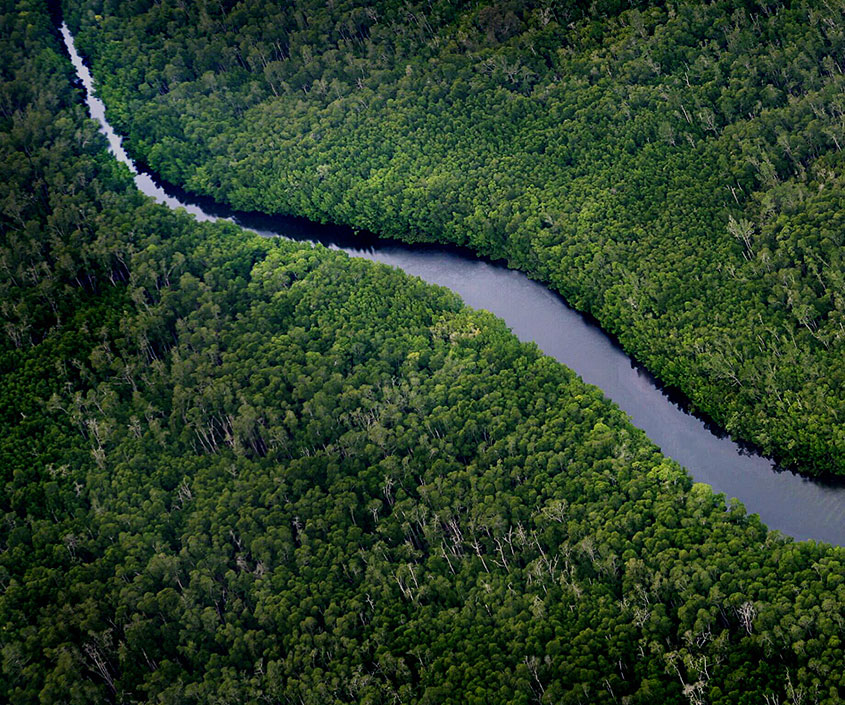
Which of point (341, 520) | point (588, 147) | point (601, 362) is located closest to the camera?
point (341, 520)

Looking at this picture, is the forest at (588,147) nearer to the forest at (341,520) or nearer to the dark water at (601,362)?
the dark water at (601,362)

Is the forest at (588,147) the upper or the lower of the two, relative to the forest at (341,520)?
upper

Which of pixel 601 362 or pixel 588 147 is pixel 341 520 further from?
pixel 588 147

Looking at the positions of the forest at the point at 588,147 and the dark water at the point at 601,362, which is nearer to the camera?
the dark water at the point at 601,362

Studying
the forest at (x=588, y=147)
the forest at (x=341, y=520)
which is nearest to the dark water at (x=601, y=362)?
the forest at (x=588, y=147)

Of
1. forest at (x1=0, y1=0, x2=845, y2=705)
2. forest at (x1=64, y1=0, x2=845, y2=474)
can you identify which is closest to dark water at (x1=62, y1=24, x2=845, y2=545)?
forest at (x1=64, y1=0, x2=845, y2=474)

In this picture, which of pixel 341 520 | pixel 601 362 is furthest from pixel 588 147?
pixel 341 520
